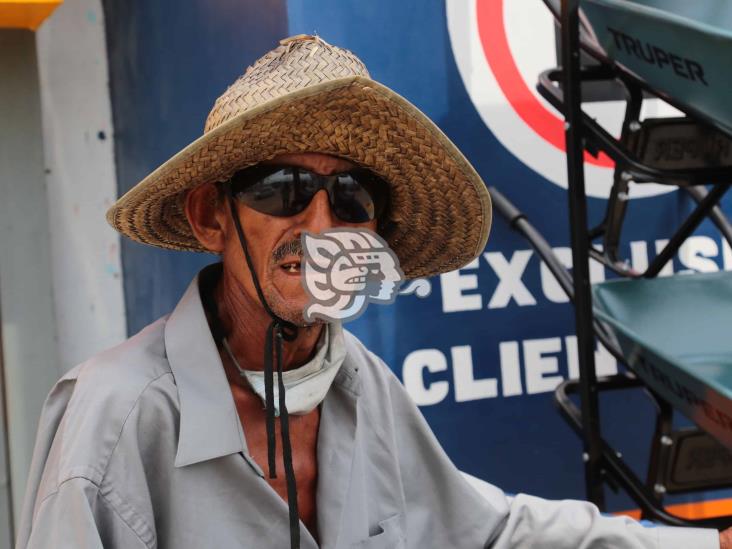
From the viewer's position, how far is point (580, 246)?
2.54m

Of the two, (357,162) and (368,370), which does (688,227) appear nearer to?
(368,370)

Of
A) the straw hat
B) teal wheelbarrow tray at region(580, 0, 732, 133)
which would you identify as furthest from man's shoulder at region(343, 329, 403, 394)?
teal wheelbarrow tray at region(580, 0, 732, 133)

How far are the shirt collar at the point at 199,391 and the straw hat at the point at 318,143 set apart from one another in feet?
0.61

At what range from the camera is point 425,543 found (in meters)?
1.88

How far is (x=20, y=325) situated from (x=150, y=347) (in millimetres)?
1633

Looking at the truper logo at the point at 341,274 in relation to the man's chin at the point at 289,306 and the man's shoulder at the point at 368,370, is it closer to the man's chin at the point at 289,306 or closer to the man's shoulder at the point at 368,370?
the man's chin at the point at 289,306

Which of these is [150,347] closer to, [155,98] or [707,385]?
[707,385]

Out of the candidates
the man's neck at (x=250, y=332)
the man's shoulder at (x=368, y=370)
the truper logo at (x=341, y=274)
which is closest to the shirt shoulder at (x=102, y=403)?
the man's neck at (x=250, y=332)

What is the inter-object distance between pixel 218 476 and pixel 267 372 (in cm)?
17

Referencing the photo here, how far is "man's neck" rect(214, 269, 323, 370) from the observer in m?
1.68

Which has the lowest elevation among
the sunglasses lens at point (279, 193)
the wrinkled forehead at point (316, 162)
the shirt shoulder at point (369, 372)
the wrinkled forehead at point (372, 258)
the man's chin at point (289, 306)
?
the shirt shoulder at point (369, 372)

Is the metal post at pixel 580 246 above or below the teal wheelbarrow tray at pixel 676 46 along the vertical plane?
below

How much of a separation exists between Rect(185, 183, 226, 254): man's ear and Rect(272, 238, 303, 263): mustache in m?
0.15

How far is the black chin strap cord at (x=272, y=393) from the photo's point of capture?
1.53 meters
